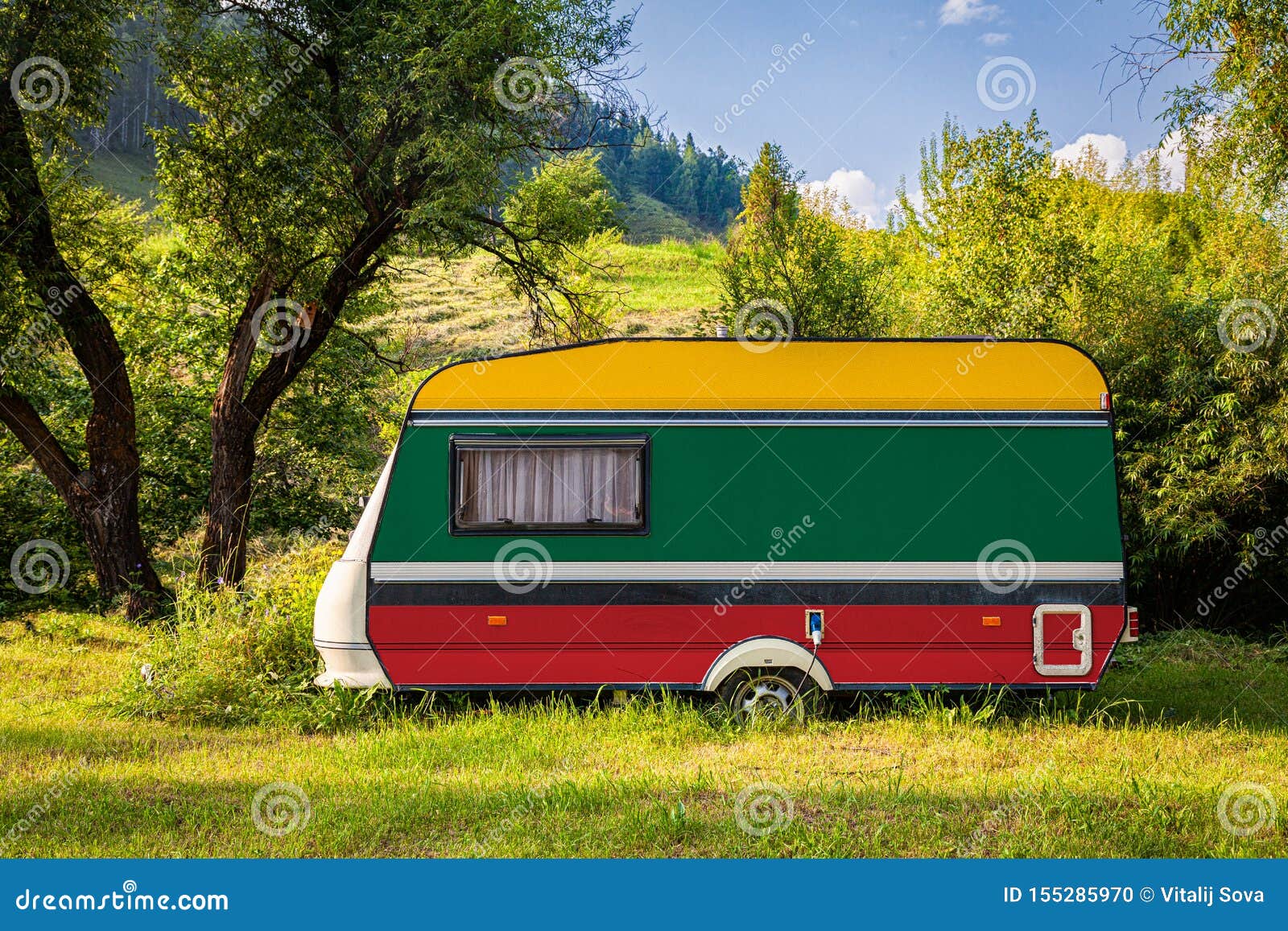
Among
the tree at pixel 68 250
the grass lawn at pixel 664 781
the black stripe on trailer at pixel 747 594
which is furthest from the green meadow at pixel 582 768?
the tree at pixel 68 250

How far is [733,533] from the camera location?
7.13m

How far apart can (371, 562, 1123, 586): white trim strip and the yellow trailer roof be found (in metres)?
1.16

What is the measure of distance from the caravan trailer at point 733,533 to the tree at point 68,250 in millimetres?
6786

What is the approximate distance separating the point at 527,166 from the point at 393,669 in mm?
7383

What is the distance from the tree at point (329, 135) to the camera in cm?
1084

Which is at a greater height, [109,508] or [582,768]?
[109,508]

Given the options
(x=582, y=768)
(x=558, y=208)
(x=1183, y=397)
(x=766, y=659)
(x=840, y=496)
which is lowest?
(x=582, y=768)

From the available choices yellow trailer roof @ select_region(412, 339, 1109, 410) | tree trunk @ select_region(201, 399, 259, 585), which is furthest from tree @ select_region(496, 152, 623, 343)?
yellow trailer roof @ select_region(412, 339, 1109, 410)

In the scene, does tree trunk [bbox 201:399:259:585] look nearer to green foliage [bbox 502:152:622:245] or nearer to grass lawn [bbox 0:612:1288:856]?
grass lawn [bbox 0:612:1288:856]

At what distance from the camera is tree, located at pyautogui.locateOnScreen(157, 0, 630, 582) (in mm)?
10844

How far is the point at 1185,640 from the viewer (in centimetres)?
1152

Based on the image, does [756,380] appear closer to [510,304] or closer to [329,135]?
[329,135]

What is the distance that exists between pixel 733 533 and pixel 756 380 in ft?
3.82

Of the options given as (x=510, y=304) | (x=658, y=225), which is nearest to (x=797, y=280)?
(x=510, y=304)
